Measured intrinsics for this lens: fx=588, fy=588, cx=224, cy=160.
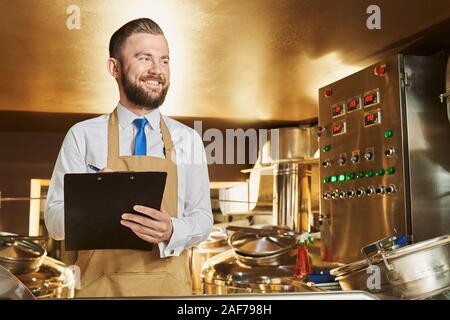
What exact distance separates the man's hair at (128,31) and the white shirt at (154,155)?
0.25m

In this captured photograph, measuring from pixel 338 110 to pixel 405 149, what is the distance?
55 centimetres

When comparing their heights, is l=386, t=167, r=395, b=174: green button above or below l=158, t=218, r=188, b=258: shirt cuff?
above

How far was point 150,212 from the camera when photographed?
2162 mm

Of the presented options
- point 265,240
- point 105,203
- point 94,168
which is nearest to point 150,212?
point 105,203

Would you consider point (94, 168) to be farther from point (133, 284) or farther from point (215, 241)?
point (215, 241)

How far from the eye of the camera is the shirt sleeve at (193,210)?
2305 millimetres

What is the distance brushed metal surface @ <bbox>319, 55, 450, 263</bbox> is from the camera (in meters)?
3.11

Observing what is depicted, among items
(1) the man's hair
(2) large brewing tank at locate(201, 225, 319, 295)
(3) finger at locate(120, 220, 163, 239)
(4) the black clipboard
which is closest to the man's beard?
(1) the man's hair

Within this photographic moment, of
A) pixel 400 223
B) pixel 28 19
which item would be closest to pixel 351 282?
pixel 400 223

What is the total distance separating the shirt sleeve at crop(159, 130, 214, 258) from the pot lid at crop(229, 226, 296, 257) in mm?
1134

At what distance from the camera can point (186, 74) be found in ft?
9.42

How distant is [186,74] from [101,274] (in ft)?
3.55

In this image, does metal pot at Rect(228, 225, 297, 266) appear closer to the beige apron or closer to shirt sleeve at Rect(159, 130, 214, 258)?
shirt sleeve at Rect(159, 130, 214, 258)

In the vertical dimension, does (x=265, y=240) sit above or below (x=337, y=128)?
below
